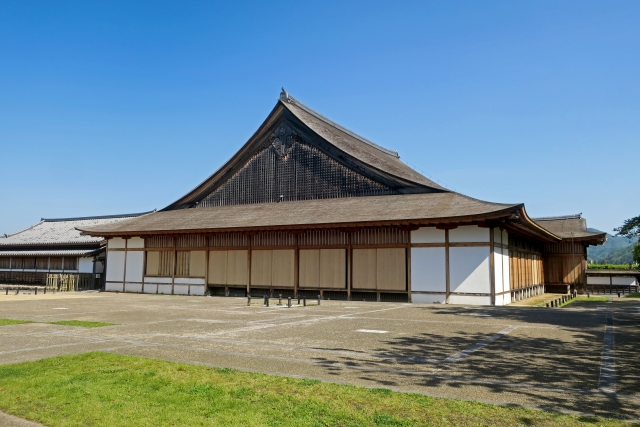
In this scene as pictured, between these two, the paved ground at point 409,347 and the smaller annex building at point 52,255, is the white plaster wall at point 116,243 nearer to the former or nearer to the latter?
the smaller annex building at point 52,255

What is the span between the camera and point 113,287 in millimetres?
31594

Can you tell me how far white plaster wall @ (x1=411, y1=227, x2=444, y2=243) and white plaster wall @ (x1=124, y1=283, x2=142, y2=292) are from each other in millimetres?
17808

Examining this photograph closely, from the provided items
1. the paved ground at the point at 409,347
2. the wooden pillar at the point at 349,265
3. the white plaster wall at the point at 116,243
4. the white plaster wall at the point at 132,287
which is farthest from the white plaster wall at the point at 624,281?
the white plaster wall at the point at 116,243

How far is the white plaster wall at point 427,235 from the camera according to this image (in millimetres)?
21922

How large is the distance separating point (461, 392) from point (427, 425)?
1.47 m

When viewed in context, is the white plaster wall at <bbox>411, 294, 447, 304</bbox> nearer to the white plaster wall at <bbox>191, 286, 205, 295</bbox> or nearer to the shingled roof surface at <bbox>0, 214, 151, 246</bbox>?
the white plaster wall at <bbox>191, 286, 205, 295</bbox>

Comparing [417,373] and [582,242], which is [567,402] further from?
[582,242]

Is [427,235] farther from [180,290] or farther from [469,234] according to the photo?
[180,290]

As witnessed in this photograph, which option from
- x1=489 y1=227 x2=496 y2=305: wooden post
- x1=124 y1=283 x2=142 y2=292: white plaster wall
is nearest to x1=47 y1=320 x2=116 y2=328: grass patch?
x1=489 y1=227 x2=496 y2=305: wooden post

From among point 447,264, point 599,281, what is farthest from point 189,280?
point 599,281

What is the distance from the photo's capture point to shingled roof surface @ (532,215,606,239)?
3382 centimetres

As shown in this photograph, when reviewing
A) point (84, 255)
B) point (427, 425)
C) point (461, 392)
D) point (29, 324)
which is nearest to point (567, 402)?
point (461, 392)

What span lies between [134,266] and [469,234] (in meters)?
20.8

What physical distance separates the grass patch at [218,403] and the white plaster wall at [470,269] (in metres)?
15.9
